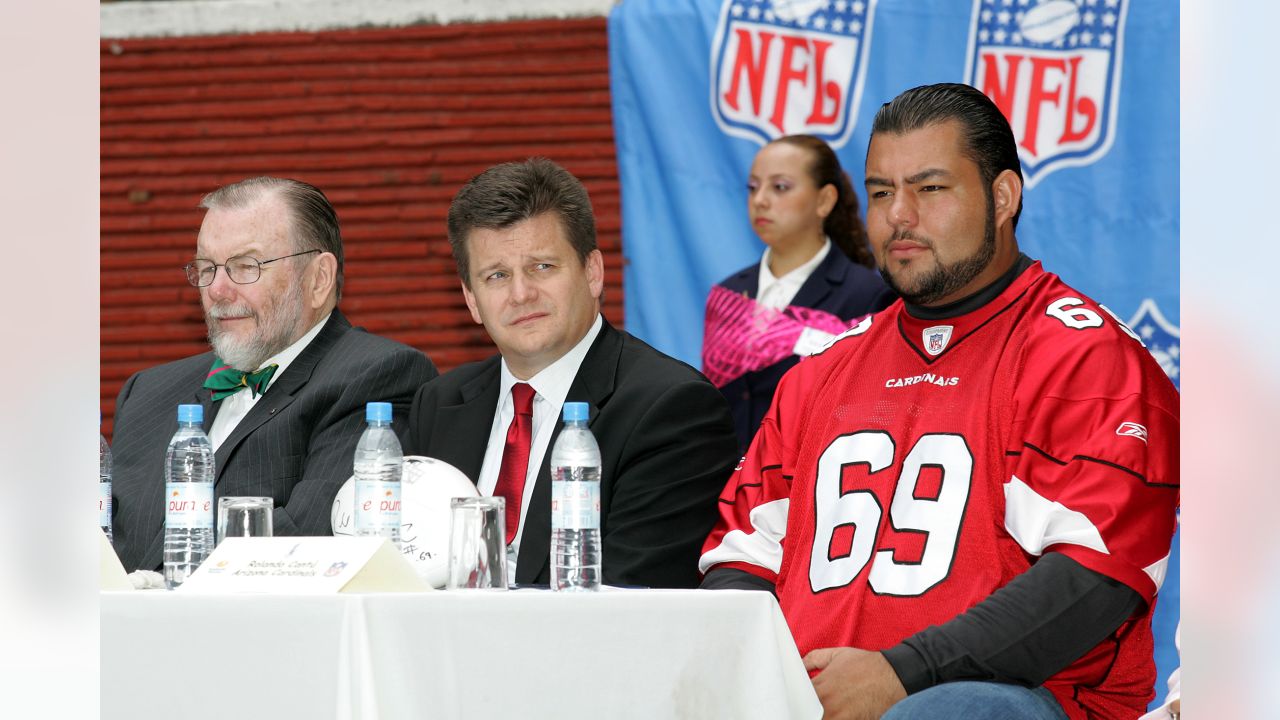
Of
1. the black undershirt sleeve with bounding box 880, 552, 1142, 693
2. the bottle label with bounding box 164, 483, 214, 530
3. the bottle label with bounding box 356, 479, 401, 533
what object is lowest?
the black undershirt sleeve with bounding box 880, 552, 1142, 693

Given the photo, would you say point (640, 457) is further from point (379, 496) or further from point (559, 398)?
point (379, 496)

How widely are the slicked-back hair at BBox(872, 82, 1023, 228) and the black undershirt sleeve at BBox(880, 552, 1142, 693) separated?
68cm

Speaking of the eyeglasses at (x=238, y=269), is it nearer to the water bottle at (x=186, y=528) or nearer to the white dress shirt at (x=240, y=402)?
the white dress shirt at (x=240, y=402)

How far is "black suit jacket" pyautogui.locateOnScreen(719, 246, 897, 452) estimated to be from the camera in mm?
4086

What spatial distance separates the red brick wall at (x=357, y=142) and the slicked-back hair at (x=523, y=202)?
2.39 meters

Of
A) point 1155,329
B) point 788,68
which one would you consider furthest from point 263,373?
point 1155,329

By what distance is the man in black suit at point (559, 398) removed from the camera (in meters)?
2.59

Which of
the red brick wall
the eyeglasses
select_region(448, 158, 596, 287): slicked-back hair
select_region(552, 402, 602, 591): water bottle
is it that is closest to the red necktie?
select_region(448, 158, 596, 287): slicked-back hair

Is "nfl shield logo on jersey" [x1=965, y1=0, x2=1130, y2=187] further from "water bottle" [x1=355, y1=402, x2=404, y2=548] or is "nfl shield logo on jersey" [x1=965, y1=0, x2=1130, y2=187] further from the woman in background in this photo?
"water bottle" [x1=355, y1=402, x2=404, y2=548]

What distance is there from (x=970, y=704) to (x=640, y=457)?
919 millimetres

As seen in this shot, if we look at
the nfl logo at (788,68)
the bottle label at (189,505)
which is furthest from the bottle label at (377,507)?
the nfl logo at (788,68)

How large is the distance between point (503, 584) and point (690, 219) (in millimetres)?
2871
